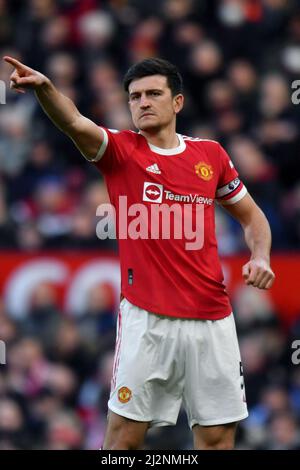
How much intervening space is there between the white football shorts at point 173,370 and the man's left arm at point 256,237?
359 millimetres

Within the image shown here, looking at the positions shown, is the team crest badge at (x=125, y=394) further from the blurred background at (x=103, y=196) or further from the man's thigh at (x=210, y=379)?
the blurred background at (x=103, y=196)

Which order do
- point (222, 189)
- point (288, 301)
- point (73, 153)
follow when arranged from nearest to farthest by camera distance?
point (222, 189) < point (288, 301) < point (73, 153)

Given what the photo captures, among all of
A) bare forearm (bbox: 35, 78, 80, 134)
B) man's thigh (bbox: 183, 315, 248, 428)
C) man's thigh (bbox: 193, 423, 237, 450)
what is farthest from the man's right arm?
man's thigh (bbox: 193, 423, 237, 450)

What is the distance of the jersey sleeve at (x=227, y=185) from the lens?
6480mm

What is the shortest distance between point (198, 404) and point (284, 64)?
5326 mm

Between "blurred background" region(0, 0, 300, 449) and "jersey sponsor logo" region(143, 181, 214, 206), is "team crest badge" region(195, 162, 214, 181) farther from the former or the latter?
"blurred background" region(0, 0, 300, 449)

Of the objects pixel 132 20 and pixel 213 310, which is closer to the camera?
pixel 213 310

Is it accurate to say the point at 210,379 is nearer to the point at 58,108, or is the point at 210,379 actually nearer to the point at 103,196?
the point at 58,108

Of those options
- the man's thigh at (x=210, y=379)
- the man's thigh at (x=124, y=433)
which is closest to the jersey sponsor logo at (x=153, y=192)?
the man's thigh at (x=210, y=379)

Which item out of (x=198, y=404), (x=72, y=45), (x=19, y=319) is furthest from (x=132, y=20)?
(x=198, y=404)

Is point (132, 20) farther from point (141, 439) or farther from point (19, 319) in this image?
point (141, 439)

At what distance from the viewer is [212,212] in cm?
633

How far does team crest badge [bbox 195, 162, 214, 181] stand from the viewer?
6.29 m

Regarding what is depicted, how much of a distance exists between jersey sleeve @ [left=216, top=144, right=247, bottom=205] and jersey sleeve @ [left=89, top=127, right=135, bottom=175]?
558 mm
